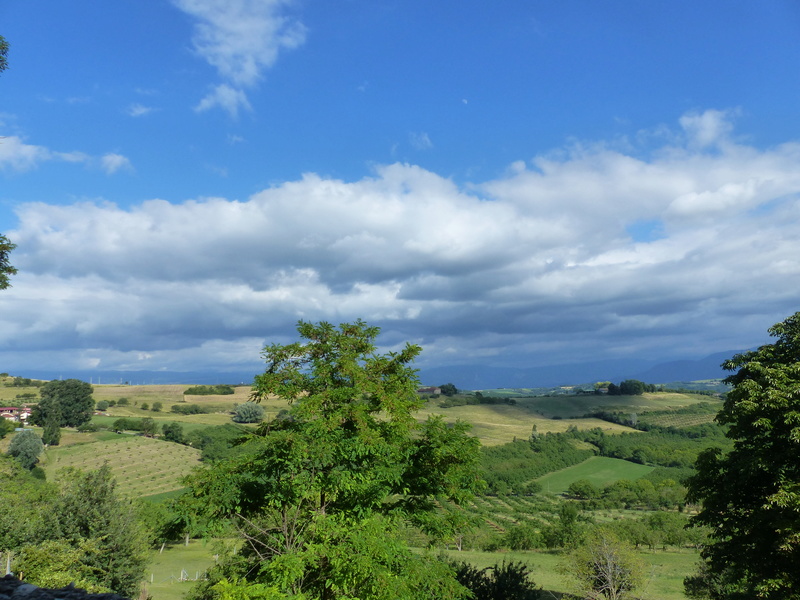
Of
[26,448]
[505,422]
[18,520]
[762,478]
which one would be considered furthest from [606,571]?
[505,422]

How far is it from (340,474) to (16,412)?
160332 mm

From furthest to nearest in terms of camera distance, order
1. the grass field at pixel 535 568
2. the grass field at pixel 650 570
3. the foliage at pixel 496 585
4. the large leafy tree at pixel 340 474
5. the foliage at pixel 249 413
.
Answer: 1. the foliage at pixel 249 413
2. the grass field at pixel 650 570
3. the grass field at pixel 535 568
4. the foliage at pixel 496 585
5. the large leafy tree at pixel 340 474

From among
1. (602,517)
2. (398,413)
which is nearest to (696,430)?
(602,517)

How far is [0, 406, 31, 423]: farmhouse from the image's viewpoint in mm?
128375

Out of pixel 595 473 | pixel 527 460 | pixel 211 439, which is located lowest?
pixel 595 473

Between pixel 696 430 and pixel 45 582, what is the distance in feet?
607

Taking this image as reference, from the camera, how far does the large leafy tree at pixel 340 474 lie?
46.7 feet

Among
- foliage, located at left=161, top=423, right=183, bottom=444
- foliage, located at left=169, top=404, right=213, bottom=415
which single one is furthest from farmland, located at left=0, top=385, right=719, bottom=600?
foliage, located at left=161, top=423, right=183, bottom=444

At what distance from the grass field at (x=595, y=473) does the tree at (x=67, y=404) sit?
125 m

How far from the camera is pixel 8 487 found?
144 feet

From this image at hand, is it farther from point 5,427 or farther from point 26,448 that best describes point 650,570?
point 5,427

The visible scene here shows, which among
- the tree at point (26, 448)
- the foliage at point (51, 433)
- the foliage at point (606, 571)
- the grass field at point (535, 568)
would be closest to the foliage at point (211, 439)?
the foliage at point (51, 433)

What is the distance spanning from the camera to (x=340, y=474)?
15734mm

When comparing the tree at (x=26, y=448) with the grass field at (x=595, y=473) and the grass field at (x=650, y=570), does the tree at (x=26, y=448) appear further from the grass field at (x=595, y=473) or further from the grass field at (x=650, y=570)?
the grass field at (x=595, y=473)
